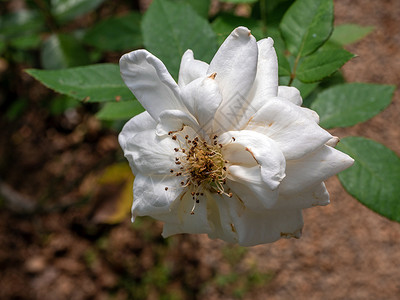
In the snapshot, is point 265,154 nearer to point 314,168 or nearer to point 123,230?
point 314,168

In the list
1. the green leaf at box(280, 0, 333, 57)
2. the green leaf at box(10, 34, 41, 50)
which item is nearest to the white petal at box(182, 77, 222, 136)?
the green leaf at box(280, 0, 333, 57)

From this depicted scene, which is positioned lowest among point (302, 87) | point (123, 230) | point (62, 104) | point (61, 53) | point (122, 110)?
point (123, 230)

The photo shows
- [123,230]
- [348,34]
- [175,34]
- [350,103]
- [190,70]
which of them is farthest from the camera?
[123,230]

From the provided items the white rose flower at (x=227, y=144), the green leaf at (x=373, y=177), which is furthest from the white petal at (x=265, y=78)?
the green leaf at (x=373, y=177)

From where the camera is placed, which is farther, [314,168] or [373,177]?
[373,177]

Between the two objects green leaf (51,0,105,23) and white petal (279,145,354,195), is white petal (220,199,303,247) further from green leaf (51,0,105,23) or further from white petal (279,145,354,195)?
green leaf (51,0,105,23)

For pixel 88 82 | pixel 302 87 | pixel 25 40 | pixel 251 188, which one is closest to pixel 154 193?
pixel 251 188

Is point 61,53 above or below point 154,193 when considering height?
below

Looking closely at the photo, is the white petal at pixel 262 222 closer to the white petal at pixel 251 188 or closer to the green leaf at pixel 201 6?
the white petal at pixel 251 188
